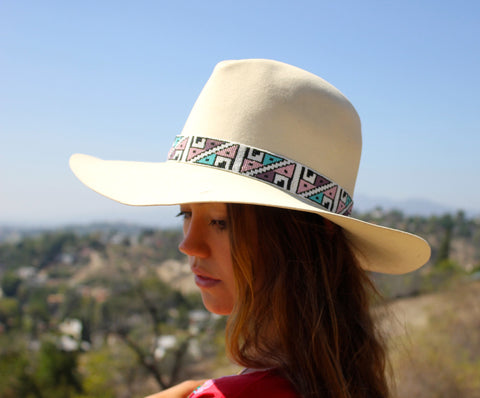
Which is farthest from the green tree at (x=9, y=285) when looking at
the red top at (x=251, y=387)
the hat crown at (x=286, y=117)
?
the red top at (x=251, y=387)

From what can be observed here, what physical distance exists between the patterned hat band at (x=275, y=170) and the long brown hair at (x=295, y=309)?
0.06 meters

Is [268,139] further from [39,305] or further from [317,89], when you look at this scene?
[39,305]

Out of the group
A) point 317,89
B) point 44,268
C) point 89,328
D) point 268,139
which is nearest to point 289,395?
point 268,139

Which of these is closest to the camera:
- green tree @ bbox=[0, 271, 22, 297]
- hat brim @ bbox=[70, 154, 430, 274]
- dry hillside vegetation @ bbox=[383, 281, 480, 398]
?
hat brim @ bbox=[70, 154, 430, 274]

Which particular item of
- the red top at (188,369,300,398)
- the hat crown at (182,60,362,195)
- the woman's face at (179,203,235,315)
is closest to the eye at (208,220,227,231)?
the woman's face at (179,203,235,315)

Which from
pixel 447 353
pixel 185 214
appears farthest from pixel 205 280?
pixel 447 353

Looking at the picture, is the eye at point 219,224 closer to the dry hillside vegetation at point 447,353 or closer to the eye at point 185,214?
the eye at point 185,214

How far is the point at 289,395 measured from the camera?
2.75 ft

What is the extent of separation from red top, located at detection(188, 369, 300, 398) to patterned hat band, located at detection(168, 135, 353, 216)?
430 mm

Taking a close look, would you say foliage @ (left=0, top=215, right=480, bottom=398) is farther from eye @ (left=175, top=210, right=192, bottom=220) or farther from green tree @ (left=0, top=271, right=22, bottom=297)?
eye @ (left=175, top=210, right=192, bottom=220)

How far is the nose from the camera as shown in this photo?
107 cm

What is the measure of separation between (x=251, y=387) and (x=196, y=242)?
15.2 inches

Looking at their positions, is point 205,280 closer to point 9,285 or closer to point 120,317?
point 120,317

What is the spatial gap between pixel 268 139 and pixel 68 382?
2517 cm
